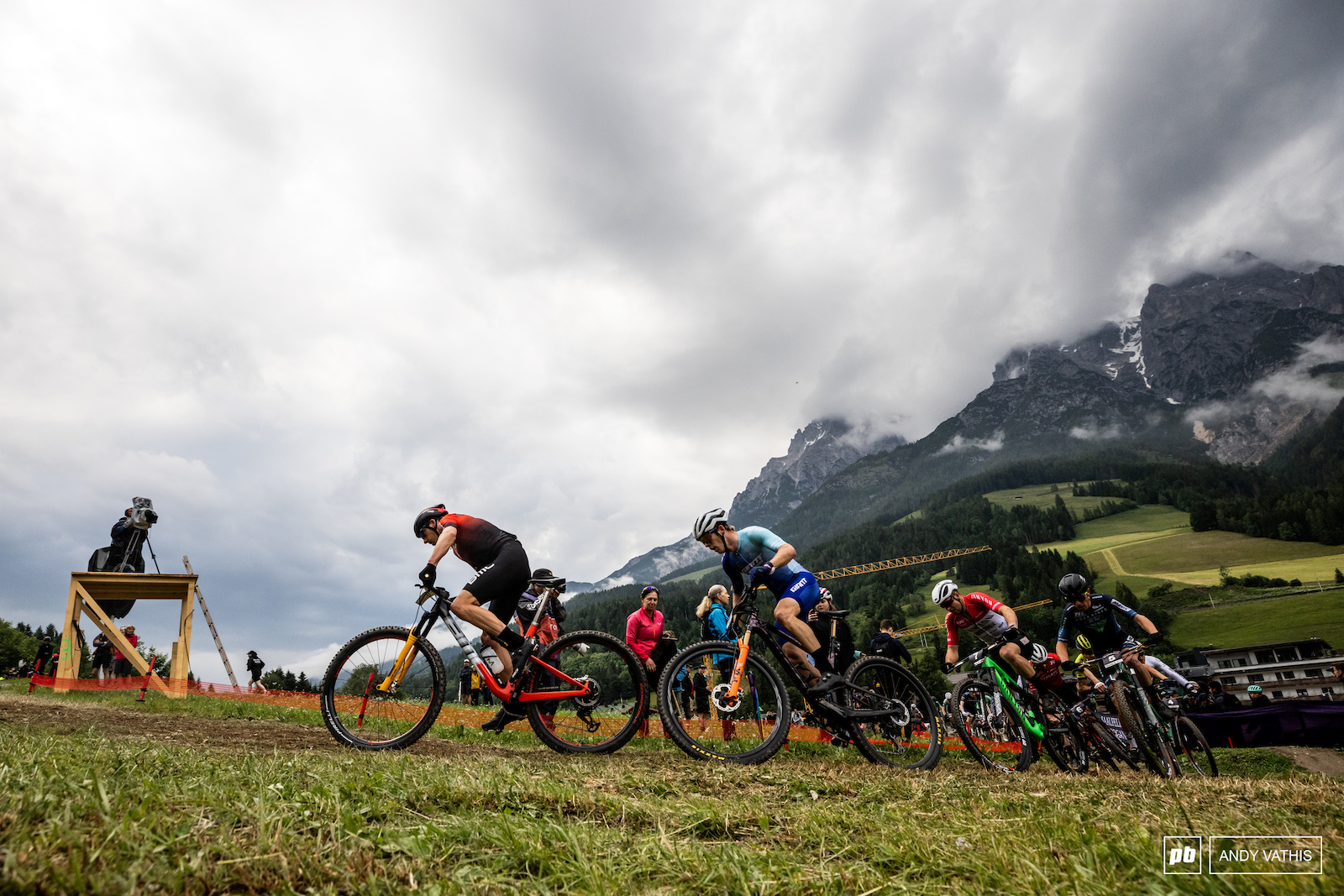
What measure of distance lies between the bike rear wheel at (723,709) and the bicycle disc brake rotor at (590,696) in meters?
0.93

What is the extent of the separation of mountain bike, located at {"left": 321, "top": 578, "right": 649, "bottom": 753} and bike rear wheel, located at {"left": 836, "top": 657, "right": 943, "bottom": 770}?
2130mm

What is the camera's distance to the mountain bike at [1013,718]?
734cm

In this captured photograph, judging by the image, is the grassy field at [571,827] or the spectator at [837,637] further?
the spectator at [837,637]

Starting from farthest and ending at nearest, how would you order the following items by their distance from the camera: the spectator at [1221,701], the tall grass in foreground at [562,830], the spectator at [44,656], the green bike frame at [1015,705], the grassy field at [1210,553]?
the grassy field at [1210,553] < the spectator at [44,656] < the spectator at [1221,701] < the green bike frame at [1015,705] < the tall grass in foreground at [562,830]

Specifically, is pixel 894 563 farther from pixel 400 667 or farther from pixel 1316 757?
pixel 400 667

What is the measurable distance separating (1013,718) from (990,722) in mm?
286

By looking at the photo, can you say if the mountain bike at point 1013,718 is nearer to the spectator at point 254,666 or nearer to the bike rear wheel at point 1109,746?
the bike rear wheel at point 1109,746

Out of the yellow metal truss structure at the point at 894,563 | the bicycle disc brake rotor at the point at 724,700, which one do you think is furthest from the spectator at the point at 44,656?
the yellow metal truss structure at the point at 894,563

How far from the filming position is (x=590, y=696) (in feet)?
21.2

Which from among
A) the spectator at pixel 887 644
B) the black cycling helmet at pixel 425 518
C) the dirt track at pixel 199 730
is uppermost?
the black cycling helmet at pixel 425 518

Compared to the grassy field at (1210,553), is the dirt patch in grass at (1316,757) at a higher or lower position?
lower

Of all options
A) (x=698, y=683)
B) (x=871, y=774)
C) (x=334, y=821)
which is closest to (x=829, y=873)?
(x=334, y=821)

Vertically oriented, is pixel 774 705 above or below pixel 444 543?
below

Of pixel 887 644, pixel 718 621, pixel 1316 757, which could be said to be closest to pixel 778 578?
pixel 718 621
